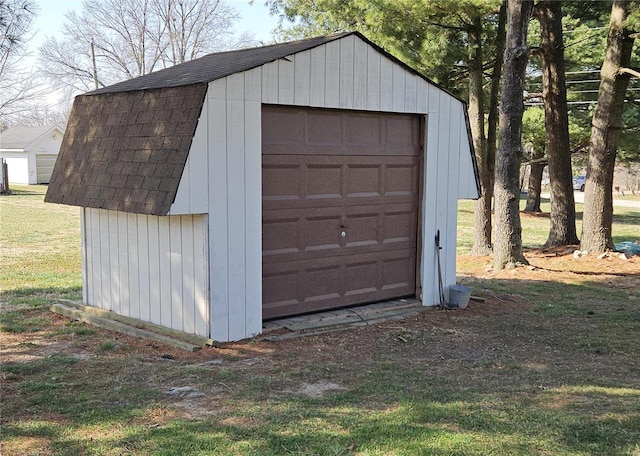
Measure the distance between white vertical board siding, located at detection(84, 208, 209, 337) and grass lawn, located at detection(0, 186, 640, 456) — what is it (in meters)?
0.42

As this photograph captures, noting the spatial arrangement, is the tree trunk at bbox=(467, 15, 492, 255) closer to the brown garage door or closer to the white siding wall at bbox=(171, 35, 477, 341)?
the brown garage door

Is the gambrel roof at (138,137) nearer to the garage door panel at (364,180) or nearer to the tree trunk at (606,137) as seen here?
the garage door panel at (364,180)

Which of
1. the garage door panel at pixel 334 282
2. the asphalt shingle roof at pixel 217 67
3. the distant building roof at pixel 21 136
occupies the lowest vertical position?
the garage door panel at pixel 334 282

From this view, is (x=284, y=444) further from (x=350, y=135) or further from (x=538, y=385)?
(x=350, y=135)

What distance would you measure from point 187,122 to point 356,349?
8.81 feet

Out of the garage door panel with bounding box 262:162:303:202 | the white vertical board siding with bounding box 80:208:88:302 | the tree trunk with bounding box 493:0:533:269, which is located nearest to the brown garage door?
the garage door panel with bounding box 262:162:303:202

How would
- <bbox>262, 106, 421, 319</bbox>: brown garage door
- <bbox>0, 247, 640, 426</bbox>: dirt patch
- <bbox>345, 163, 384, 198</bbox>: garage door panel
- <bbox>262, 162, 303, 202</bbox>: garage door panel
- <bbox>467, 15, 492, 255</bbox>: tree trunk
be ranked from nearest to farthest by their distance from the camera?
<bbox>0, 247, 640, 426</bbox>: dirt patch → <bbox>262, 162, 303, 202</bbox>: garage door panel → <bbox>262, 106, 421, 319</bbox>: brown garage door → <bbox>345, 163, 384, 198</bbox>: garage door panel → <bbox>467, 15, 492, 255</bbox>: tree trunk

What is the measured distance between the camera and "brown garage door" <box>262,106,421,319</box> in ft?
24.3

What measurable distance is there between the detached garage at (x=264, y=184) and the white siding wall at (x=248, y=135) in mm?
13

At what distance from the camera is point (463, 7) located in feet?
42.3

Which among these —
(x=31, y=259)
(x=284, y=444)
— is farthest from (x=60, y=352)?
(x=31, y=259)

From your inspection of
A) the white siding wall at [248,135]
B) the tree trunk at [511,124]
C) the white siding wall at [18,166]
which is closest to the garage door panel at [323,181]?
the white siding wall at [248,135]

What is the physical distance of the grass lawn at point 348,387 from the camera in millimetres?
4254

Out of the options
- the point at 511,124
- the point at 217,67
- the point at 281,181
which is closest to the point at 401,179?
the point at 281,181
